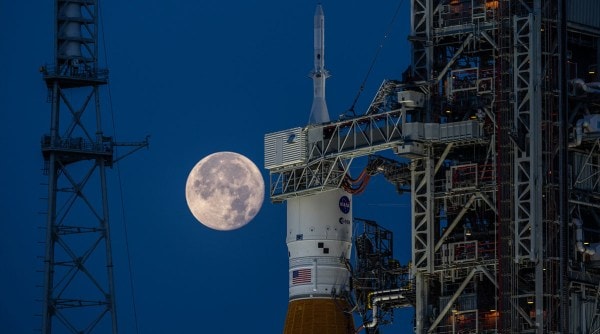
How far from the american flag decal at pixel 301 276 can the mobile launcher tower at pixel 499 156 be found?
586 cm

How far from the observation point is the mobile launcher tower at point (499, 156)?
137 metres

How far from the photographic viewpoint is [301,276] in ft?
489

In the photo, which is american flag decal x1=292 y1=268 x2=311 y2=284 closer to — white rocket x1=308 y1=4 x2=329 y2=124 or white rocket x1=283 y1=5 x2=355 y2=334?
white rocket x1=283 y1=5 x2=355 y2=334

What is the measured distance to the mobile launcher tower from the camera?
5389 inches

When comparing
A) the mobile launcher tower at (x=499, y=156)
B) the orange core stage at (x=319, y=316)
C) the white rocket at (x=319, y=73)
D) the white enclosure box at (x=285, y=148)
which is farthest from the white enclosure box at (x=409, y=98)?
the orange core stage at (x=319, y=316)

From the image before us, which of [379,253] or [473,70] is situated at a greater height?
[473,70]

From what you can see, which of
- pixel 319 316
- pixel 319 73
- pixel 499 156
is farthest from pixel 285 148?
pixel 499 156

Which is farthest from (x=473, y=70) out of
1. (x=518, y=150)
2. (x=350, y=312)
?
(x=350, y=312)

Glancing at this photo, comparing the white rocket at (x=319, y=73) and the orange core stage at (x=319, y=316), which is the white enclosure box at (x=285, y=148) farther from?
the orange core stage at (x=319, y=316)

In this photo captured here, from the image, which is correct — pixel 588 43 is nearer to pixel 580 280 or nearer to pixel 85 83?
pixel 580 280

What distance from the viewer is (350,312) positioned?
14838cm

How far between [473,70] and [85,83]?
2399 centimetres

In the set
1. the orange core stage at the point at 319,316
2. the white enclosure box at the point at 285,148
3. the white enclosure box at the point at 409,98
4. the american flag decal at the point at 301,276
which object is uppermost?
the white enclosure box at the point at 409,98

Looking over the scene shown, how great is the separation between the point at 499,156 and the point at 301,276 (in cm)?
1549
